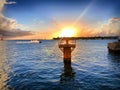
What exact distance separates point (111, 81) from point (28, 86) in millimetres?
11888

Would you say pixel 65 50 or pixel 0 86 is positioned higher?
pixel 65 50

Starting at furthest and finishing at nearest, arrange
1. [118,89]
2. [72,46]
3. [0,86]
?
[72,46] → [0,86] → [118,89]

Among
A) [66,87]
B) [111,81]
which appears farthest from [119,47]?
[66,87]

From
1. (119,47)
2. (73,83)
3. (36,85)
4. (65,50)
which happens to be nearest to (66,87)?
(73,83)

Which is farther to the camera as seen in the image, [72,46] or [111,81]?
[72,46]

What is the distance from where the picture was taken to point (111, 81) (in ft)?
86.9

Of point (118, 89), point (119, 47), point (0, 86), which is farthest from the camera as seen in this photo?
point (119, 47)

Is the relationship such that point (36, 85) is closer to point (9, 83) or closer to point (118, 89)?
point (9, 83)

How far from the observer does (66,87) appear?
23.5m

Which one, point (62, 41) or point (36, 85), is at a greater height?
point (62, 41)

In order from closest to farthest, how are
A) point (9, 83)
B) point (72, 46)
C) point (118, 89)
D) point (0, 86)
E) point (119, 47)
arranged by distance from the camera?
point (118, 89) → point (0, 86) → point (9, 83) → point (72, 46) → point (119, 47)

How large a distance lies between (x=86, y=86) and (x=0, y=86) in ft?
37.2

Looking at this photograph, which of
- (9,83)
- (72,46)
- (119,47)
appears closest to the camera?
(9,83)

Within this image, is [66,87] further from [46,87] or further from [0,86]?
[0,86]
